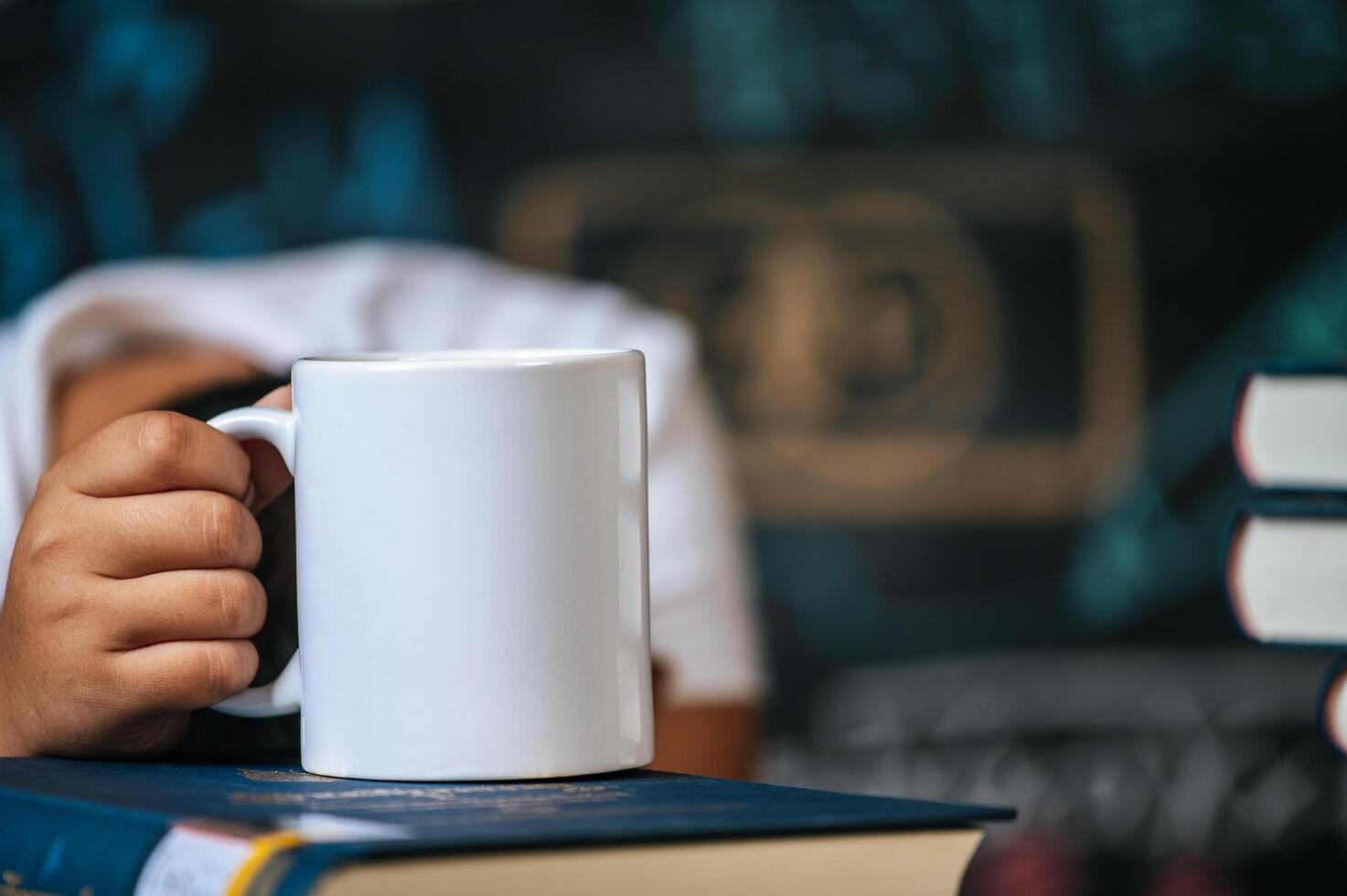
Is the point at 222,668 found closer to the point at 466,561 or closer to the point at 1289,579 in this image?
the point at 466,561

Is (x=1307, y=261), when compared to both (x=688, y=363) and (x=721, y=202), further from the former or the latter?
(x=688, y=363)

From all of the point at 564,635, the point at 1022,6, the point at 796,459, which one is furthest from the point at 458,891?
the point at 1022,6

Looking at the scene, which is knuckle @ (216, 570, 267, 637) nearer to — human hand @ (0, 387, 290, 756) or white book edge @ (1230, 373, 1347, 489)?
human hand @ (0, 387, 290, 756)

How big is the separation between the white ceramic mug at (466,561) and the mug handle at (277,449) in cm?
2

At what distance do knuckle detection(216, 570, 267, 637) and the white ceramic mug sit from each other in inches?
1.5

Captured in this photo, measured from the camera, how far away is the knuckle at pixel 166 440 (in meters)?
0.38

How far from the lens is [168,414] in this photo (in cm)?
39

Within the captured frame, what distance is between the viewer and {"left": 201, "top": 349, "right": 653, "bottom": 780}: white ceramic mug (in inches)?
13.5

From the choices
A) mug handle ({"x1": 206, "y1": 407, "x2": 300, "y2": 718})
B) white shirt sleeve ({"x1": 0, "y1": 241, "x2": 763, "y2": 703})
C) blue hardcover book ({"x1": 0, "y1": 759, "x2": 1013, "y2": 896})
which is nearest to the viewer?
blue hardcover book ({"x1": 0, "y1": 759, "x2": 1013, "y2": 896})

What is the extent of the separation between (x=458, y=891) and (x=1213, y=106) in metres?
1.17

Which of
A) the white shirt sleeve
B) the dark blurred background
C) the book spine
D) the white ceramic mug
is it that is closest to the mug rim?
the white ceramic mug

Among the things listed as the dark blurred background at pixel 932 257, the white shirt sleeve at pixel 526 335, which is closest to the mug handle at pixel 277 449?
the white shirt sleeve at pixel 526 335

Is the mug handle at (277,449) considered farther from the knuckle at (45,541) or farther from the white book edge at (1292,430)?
the white book edge at (1292,430)

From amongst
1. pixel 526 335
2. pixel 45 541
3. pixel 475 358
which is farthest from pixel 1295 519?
pixel 526 335
